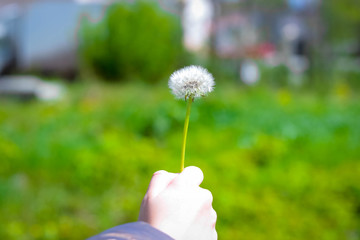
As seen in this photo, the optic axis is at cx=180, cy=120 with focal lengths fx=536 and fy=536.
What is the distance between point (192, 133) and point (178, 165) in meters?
1.02

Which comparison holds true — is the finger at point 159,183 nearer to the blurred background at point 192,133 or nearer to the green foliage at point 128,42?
the blurred background at point 192,133

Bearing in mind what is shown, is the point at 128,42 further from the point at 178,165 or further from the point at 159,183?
the point at 159,183

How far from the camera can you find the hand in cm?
54

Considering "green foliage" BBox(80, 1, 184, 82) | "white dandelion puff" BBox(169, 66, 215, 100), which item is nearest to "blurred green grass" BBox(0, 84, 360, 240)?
"white dandelion puff" BBox(169, 66, 215, 100)

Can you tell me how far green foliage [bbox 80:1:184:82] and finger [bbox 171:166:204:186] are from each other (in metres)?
7.08

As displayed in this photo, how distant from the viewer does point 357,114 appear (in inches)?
193

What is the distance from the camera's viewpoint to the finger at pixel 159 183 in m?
0.55

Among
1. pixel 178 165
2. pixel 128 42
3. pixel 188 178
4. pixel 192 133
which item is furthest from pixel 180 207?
pixel 128 42

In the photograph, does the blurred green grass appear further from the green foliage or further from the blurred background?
the green foliage

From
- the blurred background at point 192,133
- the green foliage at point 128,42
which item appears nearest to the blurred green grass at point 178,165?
the blurred background at point 192,133

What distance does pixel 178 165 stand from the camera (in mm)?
2896

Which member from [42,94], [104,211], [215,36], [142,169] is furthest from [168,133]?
[215,36]

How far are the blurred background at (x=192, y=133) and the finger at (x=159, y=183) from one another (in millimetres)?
178

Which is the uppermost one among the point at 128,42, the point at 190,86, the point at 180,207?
the point at 190,86
